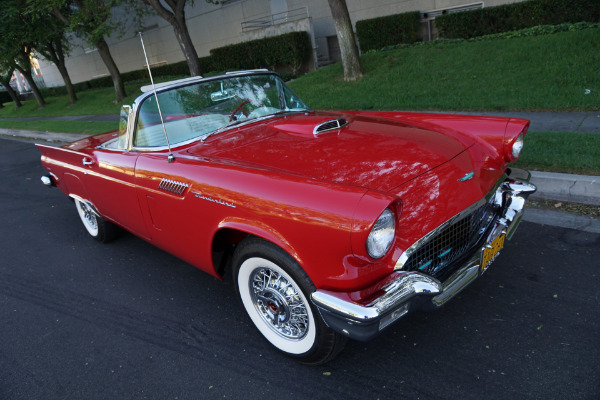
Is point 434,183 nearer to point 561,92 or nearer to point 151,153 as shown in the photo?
point 151,153

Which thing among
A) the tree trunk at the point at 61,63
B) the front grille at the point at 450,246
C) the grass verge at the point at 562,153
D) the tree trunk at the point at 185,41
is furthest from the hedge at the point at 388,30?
the tree trunk at the point at 61,63

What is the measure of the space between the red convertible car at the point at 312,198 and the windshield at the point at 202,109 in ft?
0.03

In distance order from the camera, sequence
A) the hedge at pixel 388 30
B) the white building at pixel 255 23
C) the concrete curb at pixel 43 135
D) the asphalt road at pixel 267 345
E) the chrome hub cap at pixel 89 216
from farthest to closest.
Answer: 1. the white building at pixel 255 23
2. the hedge at pixel 388 30
3. the concrete curb at pixel 43 135
4. the chrome hub cap at pixel 89 216
5. the asphalt road at pixel 267 345

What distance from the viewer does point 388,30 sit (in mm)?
14164

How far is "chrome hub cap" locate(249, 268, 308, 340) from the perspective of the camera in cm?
239

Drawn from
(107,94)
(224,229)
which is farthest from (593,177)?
(107,94)

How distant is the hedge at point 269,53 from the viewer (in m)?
16.0

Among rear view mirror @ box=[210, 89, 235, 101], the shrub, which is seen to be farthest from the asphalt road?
the shrub

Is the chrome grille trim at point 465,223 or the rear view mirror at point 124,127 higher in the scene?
the rear view mirror at point 124,127

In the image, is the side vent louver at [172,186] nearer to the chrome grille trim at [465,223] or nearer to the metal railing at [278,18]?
the chrome grille trim at [465,223]

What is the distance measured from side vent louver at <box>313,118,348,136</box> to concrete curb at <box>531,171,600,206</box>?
7.63 ft

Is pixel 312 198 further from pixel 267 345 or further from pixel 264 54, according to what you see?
pixel 264 54

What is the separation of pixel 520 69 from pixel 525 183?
23.0 ft

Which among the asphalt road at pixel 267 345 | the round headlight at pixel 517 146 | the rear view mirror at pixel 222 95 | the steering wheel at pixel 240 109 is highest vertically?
the rear view mirror at pixel 222 95
